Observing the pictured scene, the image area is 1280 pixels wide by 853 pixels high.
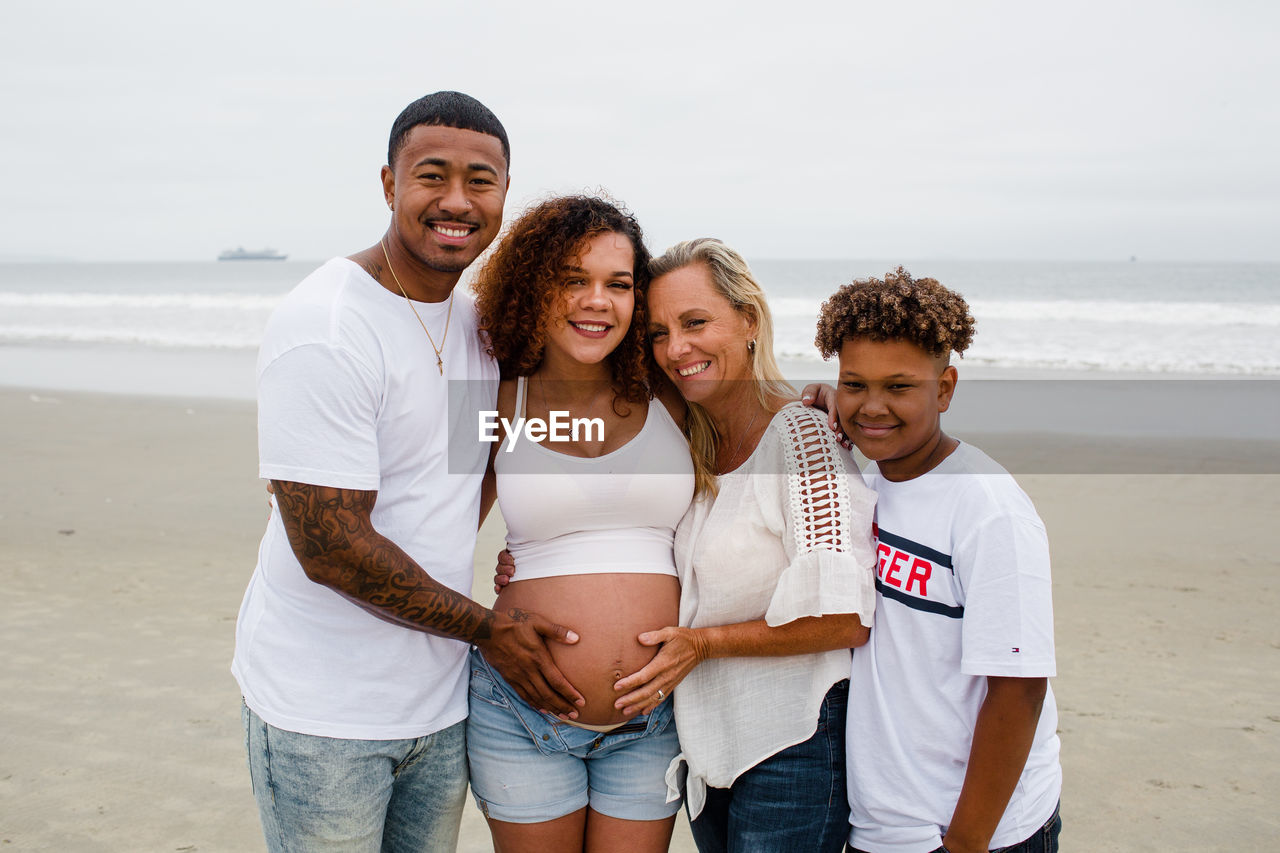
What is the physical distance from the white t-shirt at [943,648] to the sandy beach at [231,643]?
1.62 m

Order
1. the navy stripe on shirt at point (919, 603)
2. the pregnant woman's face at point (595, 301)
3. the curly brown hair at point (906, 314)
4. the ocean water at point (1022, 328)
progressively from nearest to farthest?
the navy stripe on shirt at point (919, 603)
the curly brown hair at point (906, 314)
the pregnant woman's face at point (595, 301)
the ocean water at point (1022, 328)

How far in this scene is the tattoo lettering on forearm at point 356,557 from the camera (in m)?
2.03

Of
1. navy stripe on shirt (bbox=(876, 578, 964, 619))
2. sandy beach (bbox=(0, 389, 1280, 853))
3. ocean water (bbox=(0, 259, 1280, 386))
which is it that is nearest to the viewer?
navy stripe on shirt (bbox=(876, 578, 964, 619))

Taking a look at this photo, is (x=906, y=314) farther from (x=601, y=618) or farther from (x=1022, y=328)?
(x=1022, y=328)

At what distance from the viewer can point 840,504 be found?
226cm

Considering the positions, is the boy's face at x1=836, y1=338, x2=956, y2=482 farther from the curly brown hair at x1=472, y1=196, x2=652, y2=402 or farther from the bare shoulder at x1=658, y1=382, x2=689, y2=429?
the curly brown hair at x1=472, y1=196, x2=652, y2=402

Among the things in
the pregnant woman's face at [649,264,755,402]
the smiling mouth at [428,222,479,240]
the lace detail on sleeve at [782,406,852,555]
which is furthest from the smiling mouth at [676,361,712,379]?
the smiling mouth at [428,222,479,240]

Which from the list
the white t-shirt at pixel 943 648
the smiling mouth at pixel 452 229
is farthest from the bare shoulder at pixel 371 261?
the white t-shirt at pixel 943 648

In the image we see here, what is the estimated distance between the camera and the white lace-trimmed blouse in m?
2.24

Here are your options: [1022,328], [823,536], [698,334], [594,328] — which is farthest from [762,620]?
[1022,328]

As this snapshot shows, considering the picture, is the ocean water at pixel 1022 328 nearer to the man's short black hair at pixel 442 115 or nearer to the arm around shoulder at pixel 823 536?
the man's short black hair at pixel 442 115

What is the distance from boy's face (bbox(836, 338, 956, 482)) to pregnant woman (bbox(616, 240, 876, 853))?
12cm

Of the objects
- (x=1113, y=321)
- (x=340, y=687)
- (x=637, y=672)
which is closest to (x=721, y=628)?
(x=637, y=672)

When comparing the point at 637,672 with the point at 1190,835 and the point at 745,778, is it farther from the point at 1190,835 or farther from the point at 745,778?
the point at 1190,835
